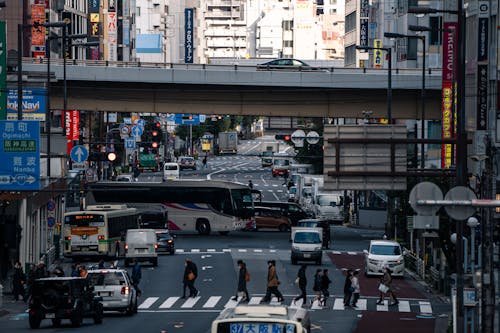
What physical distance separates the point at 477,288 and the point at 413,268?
30.2 metres

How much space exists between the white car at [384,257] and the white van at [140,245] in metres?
10.6

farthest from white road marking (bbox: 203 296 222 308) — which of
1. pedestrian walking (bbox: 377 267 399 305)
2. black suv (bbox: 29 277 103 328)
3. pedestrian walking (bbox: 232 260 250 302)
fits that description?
black suv (bbox: 29 277 103 328)

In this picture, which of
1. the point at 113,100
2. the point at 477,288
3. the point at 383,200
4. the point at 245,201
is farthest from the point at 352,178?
the point at 383,200

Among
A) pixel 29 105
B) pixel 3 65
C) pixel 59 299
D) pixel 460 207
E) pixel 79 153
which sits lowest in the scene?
pixel 59 299

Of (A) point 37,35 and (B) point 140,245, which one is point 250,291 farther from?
(A) point 37,35

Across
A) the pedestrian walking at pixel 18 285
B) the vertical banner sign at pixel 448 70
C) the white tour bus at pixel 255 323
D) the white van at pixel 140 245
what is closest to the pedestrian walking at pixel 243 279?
the pedestrian walking at pixel 18 285

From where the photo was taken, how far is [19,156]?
161 ft

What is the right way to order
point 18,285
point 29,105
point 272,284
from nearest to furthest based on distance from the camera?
1. point 272,284
2. point 18,285
3. point 29,105

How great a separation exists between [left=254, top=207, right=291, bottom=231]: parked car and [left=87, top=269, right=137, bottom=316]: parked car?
4636cm

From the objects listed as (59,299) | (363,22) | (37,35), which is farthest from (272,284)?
(363,22)

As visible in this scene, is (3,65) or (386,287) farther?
(3,65)

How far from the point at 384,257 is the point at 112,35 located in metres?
110

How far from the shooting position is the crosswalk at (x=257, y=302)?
48625mm

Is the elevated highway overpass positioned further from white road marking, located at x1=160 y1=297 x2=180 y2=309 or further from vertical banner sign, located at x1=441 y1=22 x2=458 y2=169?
white road marking, located at x1=160 y1=297 x2=180 y2=309
